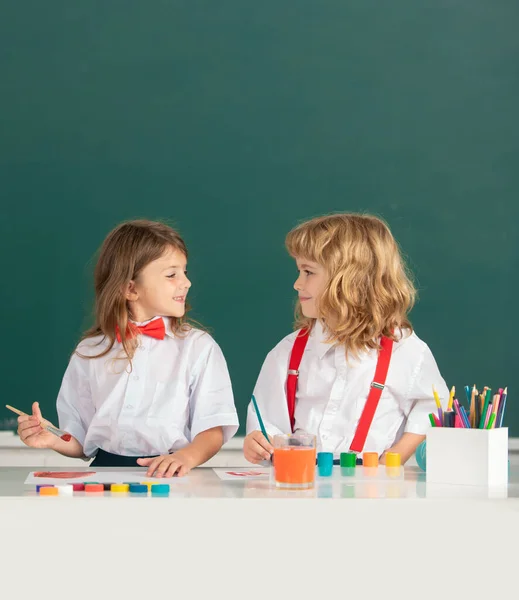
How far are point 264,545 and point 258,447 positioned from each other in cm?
51

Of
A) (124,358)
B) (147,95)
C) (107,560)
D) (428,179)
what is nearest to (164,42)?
→ (147,95)

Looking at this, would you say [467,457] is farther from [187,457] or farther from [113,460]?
[113,460]

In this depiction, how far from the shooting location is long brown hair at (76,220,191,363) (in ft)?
7.40

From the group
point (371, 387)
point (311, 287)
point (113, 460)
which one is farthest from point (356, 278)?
point (113, 460)

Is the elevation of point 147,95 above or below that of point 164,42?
below

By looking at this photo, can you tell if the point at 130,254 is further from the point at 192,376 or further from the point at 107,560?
the point at 107,560

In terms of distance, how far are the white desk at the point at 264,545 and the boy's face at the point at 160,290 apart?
109 centimetres

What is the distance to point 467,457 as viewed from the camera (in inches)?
56.5

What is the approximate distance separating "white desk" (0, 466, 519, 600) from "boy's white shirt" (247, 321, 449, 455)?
914 millimetres

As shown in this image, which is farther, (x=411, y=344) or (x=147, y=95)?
(x=147, y=95)

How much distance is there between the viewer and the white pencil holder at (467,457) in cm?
142

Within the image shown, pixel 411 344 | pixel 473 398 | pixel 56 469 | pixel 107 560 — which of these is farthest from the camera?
pixel 411 344

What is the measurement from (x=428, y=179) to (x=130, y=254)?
4.84ft

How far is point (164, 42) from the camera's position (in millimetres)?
3311
